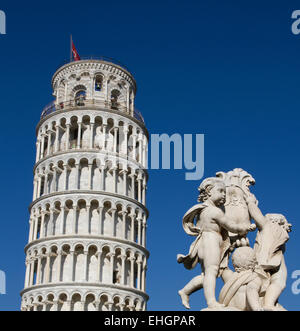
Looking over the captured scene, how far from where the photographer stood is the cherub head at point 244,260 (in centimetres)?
800

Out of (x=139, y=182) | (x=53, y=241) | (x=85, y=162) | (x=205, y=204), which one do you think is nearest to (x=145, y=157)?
(x=139, y=182)

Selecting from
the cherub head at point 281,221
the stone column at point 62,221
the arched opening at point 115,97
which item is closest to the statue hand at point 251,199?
the cherub head at point 281,221

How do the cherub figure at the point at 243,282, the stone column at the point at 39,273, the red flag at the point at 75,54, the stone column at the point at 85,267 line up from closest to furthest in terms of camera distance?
the cherub figure at the point at 243,282, the stone column at the point at 85,267, the stone column at the point at 39,273, the red flag at the point at 75,54

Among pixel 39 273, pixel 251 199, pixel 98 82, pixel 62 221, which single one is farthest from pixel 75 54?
pixel 251 199

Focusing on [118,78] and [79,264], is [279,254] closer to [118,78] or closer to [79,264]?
[79,264]

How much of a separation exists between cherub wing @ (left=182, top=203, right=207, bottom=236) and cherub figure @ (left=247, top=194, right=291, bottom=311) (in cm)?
89

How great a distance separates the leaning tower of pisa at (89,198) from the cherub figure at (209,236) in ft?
147

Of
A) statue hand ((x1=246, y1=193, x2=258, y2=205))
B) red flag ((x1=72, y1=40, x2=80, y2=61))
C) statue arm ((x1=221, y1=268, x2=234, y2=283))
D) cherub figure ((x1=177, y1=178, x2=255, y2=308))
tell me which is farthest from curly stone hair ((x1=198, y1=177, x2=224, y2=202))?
red flag ((x1=72, y1=40, x2=80, y2=61))

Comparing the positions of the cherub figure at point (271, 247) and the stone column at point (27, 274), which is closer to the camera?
the cherub figure at point (271, 247)

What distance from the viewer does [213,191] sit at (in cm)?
848

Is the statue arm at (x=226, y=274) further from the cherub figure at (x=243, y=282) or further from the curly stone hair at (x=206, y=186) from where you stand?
the curly stone hair at (x=206, y=186)

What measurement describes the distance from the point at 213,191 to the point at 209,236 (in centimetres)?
71
